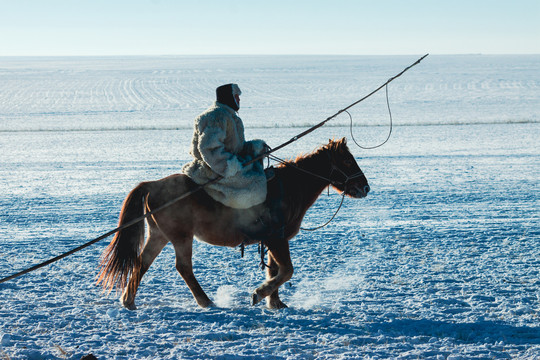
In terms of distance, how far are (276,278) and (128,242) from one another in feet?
4.52

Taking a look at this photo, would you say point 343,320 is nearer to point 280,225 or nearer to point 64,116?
point 280,225

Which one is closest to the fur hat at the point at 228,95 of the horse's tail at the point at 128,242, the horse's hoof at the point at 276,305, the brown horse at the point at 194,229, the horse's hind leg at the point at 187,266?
the brown horse at the point at 194,229

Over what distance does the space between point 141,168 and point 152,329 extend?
916 centimetres

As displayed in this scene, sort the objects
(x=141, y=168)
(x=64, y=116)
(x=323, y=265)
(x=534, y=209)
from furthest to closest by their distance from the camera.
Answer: (x=64, y=116) < (x=141, y=168) < (x=534, y=209) < (x=323, y=265)

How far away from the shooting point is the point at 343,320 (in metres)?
5.12

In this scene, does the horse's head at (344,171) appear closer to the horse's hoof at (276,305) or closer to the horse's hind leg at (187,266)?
the horse's hoof at (276,305)

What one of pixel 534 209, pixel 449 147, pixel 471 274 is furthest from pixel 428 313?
pixel 449 147

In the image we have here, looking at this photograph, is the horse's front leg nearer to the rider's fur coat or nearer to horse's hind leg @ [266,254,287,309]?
horse's hind leg @ [266,254,287,309]

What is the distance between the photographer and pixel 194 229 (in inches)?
211

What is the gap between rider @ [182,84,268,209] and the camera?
5.09 m

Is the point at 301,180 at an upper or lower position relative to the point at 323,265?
upper

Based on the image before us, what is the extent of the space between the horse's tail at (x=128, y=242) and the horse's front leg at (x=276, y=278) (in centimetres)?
115

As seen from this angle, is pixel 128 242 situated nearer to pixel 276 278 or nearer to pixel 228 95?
pixel 276 278

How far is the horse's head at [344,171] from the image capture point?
576cm
